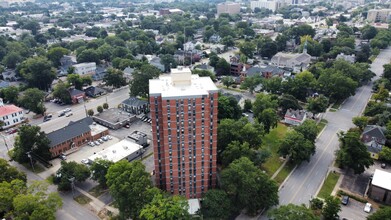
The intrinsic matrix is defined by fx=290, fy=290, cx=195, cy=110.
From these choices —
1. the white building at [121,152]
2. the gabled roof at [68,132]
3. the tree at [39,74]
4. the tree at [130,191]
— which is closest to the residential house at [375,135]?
the tree at [130,191]

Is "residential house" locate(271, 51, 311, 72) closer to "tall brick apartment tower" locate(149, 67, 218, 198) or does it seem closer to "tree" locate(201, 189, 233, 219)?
"tall brick apartment tower" locate(149, 67, 218, 198)

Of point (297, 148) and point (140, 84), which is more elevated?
point (140, 84)

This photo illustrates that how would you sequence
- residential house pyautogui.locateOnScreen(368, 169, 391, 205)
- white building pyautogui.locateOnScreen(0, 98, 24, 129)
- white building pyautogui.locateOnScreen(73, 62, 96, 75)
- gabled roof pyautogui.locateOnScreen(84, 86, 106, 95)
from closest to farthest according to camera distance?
residential house pyautogui.locateOnScreen(368, 169, 391, 205), white building pyautogui.locateOnScreen(0, 98, 24, 129), gabled roof pyautogui.locateOnScreen(84, 86, 106, 95), white building pyautogui.locateOnScreen(73, 62, 96, 75)

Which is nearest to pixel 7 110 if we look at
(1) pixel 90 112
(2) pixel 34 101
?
(2) pixel 34 101

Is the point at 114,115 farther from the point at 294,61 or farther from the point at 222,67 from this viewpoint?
the point at 294,61

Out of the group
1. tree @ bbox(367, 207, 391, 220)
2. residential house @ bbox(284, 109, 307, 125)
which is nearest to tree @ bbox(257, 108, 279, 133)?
residential house @ bbox(284, 109, 307, 125)
